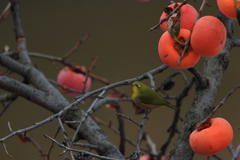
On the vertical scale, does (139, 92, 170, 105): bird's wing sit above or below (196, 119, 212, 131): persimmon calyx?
below

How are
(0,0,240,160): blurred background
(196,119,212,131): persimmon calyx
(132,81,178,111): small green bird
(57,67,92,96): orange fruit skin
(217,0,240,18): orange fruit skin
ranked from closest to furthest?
(217,0,240,18): orange fruit skin < (196,119,212,131): persimmon calyx < (132,81,178,111): small green bird < (57,67,92,96): orange fruit skin < (0,0,240,160): blurred background

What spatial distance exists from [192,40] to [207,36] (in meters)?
0.03

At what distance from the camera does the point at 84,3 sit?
2307 millimetres

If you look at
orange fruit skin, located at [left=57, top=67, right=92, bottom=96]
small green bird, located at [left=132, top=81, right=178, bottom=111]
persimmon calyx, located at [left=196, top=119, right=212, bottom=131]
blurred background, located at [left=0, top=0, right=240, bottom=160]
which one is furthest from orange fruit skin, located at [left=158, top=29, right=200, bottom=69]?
blurred background, located at [left=0, top=0, right=240, bottom=160]

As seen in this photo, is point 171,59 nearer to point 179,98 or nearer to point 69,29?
point 179,98

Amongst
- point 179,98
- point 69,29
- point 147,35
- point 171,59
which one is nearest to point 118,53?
point 147,35

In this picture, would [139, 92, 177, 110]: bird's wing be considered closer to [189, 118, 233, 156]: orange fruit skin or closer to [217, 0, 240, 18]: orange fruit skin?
[189, 118, 233, 156]: orange fruit skin

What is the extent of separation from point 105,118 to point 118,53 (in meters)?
0.43

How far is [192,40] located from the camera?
0.64 m

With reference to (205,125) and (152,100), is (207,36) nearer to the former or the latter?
(205,125)

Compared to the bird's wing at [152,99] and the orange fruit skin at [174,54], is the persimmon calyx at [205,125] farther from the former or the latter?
the bird's wing at [152,99]

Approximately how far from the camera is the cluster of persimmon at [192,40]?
0.63 metres

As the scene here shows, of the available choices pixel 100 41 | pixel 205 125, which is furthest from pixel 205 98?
pixel 100 41

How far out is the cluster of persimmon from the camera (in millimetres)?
625
